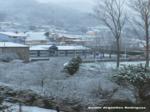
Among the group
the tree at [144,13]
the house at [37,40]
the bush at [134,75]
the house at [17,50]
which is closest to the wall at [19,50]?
the house at [17,50]

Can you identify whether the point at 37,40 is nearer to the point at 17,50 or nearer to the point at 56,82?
the point at 17,50

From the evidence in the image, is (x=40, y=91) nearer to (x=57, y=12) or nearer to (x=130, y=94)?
(x=130, y=94)

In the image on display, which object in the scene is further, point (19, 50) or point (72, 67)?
point (19, 50)

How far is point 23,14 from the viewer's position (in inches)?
6329

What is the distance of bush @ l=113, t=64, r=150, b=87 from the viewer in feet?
40.2

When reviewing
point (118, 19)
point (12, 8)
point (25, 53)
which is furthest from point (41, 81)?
point (12, 8)

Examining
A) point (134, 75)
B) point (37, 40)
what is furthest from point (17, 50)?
point (37, 40)

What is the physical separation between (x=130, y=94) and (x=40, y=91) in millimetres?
4385

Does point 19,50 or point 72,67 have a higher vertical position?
point 19,50

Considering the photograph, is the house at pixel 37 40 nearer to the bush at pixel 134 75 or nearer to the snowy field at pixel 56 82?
the snowy field at pixel 56 82

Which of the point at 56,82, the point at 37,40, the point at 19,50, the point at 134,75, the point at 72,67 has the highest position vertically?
the point at 37,40

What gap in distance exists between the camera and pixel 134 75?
12328mm

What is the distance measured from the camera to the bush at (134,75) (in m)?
12.3

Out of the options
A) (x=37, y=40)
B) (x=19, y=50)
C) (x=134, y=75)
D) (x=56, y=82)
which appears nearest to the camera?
(x=134, y=75)
